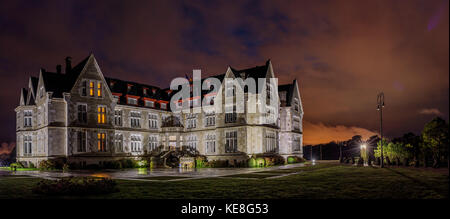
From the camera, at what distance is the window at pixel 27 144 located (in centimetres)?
5138

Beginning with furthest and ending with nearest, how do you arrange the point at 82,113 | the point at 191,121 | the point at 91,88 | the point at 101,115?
the point at 191,121 < the point at 101,115 < the point at 91,88 < the point at 82,113

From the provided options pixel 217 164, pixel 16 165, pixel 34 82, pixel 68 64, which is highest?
pixel 68 64

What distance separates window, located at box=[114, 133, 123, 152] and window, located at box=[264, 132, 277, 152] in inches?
897

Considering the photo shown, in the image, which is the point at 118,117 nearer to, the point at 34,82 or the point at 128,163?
the point at 128,163

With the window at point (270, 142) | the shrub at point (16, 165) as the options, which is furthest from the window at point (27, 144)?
the window at point (270, 142)

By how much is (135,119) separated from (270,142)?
22.6 m

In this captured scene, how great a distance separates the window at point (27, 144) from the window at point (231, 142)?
29.6 metres

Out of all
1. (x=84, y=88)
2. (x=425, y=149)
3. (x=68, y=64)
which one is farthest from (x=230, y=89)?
(x=425, y=149)

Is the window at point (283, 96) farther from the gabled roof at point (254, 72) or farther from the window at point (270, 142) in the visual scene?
the gabled roof at point (254, 72)

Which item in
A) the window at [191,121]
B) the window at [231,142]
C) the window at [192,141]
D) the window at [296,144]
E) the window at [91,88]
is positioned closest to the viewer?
the window at [91,88]

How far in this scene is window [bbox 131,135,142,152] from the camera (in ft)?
183

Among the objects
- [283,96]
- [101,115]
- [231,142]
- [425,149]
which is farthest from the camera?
[283,96]

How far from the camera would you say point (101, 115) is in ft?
168
